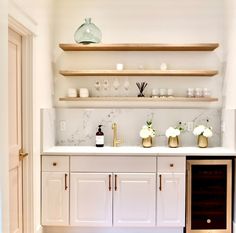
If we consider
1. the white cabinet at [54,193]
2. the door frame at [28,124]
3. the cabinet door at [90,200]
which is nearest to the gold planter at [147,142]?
the cabinet door at [90,200]

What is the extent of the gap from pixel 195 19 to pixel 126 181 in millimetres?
2132

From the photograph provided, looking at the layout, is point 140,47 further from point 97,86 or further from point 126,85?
point 97,86

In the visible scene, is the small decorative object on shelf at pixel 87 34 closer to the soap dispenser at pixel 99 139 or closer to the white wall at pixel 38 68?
the white wall at pixel 38 68

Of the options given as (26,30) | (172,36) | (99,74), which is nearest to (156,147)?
(99,74)

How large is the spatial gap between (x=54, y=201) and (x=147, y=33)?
2.24m

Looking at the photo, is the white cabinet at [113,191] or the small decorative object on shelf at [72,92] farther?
the small decorative object on shelf at [72,92]

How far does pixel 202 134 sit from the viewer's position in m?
3.81

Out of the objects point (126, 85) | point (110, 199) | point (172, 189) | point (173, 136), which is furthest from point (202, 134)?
point (110, 199)

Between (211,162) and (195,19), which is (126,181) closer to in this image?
(211,162)

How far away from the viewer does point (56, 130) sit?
4.07 m

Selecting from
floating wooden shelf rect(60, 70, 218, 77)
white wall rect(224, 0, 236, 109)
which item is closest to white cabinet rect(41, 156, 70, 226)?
floating wooden shelf rect(60, 70, 218, 77)

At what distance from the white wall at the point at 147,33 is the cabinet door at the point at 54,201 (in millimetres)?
1012

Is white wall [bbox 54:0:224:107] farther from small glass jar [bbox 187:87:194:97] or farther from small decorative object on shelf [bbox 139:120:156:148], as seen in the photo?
small decorative object on shelf [bbox 139:120:156:148]

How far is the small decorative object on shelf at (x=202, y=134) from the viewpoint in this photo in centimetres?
377
